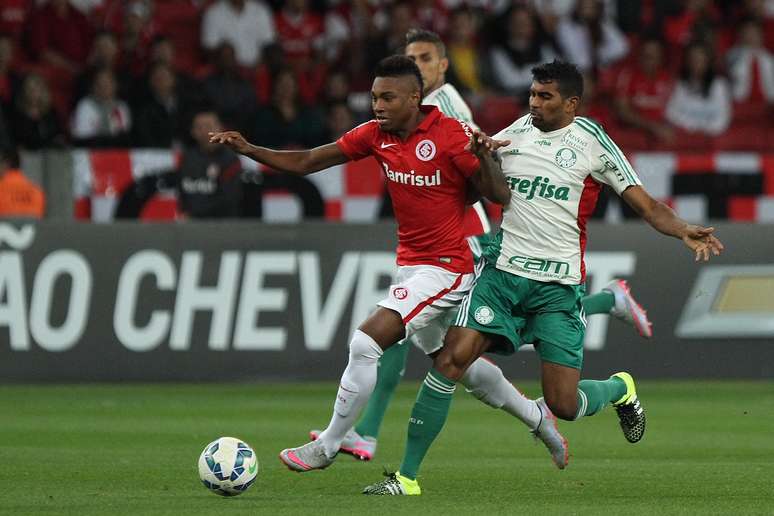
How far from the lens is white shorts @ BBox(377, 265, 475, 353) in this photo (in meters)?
7.66

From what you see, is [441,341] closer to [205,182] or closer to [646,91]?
[205,182]

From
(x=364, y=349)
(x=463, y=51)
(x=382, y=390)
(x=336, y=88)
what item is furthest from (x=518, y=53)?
(x=364, y=349)

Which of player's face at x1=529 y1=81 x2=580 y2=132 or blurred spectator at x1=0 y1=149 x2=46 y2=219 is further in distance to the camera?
blurred spectator at x1=0 y1=149 x2=46 y2=219

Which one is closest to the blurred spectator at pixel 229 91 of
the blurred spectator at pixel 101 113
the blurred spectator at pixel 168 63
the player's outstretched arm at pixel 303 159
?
the blurred spectator at pixel 168 63

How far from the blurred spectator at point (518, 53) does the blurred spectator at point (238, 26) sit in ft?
8.15

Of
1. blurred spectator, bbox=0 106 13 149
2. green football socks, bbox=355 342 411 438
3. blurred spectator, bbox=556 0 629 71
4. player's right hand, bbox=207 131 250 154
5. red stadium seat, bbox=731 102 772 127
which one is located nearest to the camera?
player's right hand, bbox=207 131 250 154

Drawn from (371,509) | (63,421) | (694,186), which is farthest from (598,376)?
(371,509)

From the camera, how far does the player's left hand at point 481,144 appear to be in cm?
716

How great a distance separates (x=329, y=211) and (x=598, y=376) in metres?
2.88

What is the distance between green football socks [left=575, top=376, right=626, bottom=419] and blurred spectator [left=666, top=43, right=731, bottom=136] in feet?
30.4

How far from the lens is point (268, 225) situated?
13.2 m

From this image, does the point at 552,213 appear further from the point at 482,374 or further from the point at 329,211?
the point at 329,211

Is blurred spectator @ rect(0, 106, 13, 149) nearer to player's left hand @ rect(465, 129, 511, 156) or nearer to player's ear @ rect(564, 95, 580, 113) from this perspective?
player's ear @ rect(564, 95, 580, 113)

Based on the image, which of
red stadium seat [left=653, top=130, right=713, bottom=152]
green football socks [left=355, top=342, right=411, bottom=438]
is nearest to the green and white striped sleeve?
green football socks [left=355, top=342, right=411, bottom=438]
